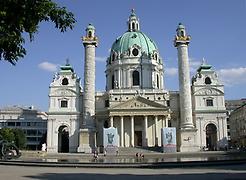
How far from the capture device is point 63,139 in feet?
258

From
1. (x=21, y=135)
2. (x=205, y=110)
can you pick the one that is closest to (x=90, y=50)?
(x=205, y=110)

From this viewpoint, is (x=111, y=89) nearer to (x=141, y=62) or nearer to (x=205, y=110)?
(x=141, y=62)

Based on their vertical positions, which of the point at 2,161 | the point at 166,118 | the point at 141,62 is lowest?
the point at 2,161

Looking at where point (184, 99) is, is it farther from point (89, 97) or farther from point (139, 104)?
point (89, 97)

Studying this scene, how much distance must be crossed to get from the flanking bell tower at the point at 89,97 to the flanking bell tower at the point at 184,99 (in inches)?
660

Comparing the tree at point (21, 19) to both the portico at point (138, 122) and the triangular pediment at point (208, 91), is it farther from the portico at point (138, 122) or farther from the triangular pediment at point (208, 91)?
the triangular pediment at point (208, 91)

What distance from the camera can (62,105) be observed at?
73.2 m

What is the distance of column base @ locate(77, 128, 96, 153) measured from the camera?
6200cm

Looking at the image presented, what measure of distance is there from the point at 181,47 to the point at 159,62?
49.6 feet

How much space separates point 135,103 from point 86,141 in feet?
42.1

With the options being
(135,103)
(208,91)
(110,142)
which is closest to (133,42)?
(135,103)

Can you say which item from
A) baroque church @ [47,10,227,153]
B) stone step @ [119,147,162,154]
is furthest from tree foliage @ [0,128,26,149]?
stone step @ [119,147,162,154]

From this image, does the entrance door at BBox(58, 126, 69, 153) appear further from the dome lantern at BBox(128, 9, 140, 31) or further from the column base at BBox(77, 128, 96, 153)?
the dome lantern at BBox(128, 9, 140, 31)

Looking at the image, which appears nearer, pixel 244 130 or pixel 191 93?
pixel 191 93
